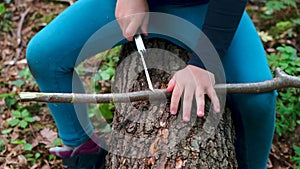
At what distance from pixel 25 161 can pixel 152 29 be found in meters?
1.03

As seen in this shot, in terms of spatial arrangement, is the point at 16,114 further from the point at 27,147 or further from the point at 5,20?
the point at 5,20

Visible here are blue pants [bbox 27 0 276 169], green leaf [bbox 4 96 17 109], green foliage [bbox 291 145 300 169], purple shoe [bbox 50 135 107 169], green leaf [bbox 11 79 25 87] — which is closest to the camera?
blue pants [bbox 27 0 276 169]

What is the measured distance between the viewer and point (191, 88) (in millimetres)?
1537

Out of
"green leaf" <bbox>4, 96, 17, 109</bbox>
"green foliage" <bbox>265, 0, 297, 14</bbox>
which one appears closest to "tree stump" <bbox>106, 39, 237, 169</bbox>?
"green leaf" <bbox>4, 96, 17, 109</bbox>

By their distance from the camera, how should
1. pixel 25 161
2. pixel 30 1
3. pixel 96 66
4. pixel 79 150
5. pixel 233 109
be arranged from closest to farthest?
1. pixel 233 109
2. pixel 79 150
3. pixel 25 161
4. pixel 96 66
5. pixel 30 1

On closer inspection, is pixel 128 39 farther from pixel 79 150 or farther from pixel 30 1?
pixel 30 1

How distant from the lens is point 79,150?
207 centimetres

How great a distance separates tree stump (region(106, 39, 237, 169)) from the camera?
1488 mm

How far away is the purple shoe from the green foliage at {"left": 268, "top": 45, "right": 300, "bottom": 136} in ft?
2.87

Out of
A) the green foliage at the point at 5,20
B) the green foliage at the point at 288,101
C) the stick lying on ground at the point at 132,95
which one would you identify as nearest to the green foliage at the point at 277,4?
the green foliage at the point at 288,101

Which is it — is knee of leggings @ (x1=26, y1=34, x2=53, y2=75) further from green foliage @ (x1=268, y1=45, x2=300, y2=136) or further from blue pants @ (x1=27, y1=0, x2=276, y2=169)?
green foliage @ (x1=268, y1=45, x2=300, y2=136)

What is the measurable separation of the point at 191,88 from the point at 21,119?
1.35 m

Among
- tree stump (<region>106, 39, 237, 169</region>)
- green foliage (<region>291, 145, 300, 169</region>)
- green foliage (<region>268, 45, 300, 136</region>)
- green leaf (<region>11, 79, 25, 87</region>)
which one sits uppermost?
tree stump (<region>106, 39, 237, 169</region>)

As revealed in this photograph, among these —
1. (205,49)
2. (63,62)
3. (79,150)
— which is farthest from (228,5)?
(79,150)
